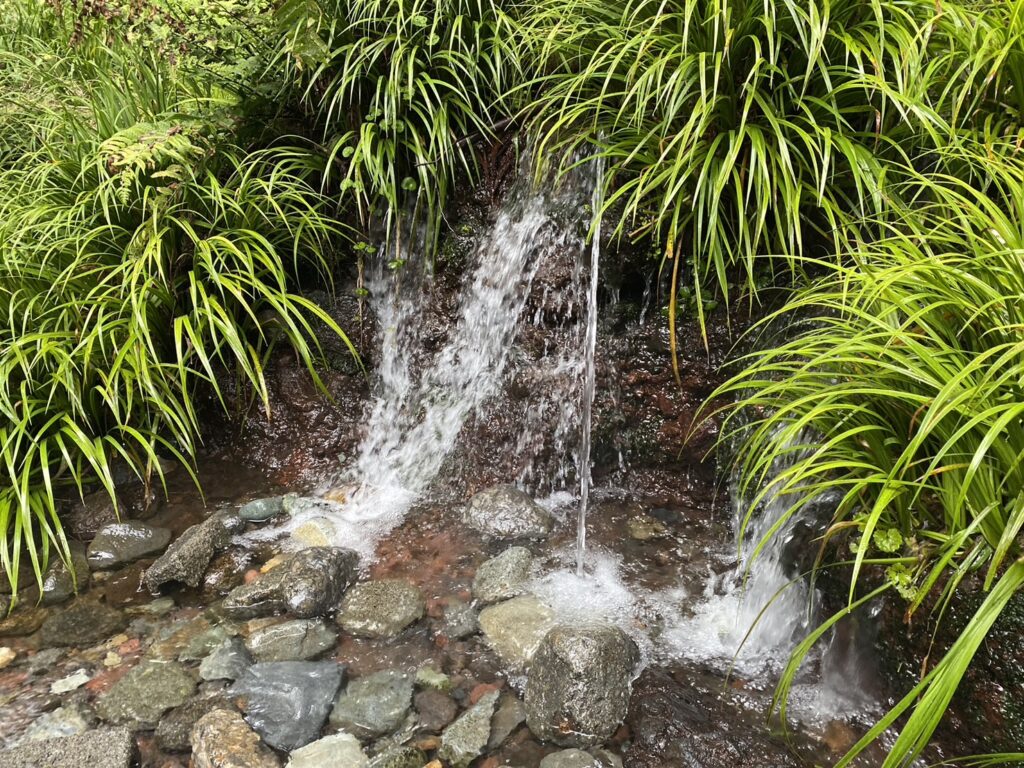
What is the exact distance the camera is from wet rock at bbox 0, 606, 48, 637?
2588 millimetres

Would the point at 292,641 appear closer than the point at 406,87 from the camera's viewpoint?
Yes

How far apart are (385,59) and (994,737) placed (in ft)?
12.3

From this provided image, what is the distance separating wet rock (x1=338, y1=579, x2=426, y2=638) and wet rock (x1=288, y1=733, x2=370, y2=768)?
47 centimetres

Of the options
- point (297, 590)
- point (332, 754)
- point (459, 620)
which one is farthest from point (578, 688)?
point (297, 590)

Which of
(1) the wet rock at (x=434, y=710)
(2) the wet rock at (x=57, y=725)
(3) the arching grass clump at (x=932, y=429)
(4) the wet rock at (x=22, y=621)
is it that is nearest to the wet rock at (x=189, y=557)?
(4) the wet rock at (x=22, y=621)

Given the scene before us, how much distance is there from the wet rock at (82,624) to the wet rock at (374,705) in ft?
3.50

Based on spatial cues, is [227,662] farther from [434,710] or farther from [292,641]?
[434,710]

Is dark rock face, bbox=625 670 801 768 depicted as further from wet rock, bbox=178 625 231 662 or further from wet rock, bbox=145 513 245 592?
wet rock, bbox=145 513 245 592

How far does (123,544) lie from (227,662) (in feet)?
3.20

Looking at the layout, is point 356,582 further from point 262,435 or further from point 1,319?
point 1,319

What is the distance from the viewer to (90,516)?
10.2 ft

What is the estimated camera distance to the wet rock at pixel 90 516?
10.1 ft

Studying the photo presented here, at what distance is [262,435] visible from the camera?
3621 mm

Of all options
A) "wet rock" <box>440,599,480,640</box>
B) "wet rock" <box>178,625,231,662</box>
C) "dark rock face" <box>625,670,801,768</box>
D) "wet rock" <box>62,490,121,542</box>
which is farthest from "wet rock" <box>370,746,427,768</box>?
"wet rock" <box>62,490,121,542</box>
